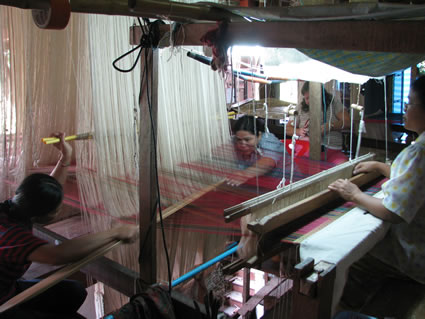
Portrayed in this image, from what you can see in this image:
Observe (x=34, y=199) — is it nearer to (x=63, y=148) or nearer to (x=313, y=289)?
(x=63, y=148)

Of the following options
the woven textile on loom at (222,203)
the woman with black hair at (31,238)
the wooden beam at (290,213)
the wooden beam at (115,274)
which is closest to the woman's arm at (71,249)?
the woman with black hair at (31,238)

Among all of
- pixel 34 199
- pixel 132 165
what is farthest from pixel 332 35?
pixel 132 165

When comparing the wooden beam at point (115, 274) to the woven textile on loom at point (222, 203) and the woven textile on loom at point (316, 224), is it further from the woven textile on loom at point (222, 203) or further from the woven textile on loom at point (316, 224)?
the woven textile on loom at point (316, 224)

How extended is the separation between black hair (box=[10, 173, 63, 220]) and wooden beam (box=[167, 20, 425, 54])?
870 mm

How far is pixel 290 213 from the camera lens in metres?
1.67

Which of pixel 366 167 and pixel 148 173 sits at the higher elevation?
pixel 148 173

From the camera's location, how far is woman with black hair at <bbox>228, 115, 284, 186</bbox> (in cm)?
291

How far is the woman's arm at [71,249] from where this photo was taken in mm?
1401

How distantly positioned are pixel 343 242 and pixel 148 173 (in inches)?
34.4

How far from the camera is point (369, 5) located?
110 cm

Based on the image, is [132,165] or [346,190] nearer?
[346,190]

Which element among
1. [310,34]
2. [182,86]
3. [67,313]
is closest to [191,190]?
[182,86]

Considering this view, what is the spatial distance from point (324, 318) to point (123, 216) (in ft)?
5.37

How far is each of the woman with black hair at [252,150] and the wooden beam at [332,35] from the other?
5.21ft
